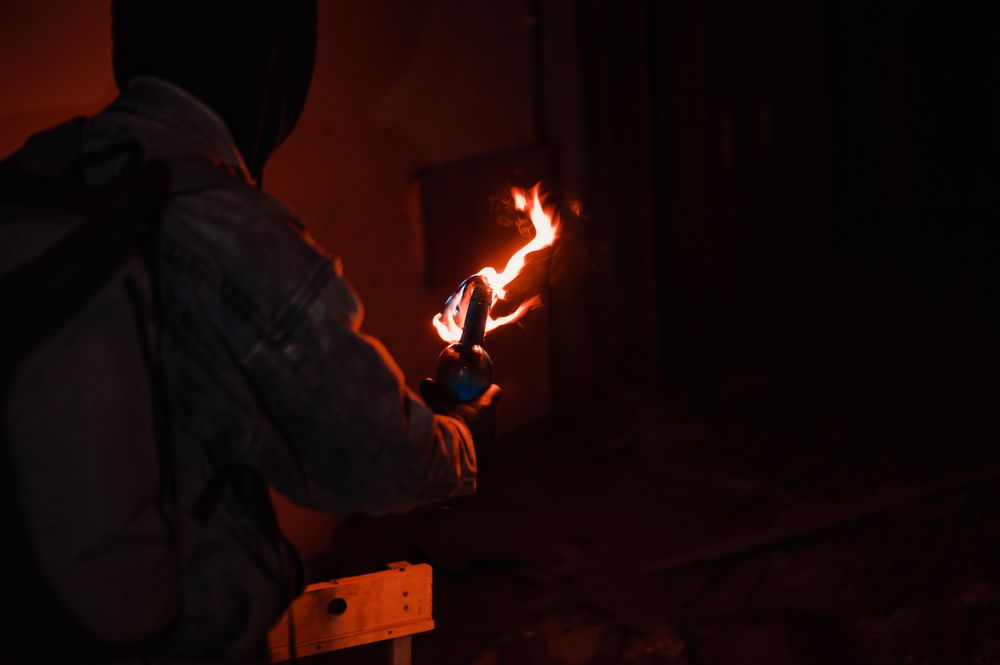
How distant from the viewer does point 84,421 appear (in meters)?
1.15

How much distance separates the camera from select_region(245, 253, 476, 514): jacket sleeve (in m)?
1.29

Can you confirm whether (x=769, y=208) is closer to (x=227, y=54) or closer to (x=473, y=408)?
(x=473, y=408)

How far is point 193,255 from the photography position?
124 centimetres

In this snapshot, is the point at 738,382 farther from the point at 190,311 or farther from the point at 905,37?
the point at 905,37

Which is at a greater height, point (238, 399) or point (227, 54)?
point (227, 54)

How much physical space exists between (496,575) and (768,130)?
21.5 feet

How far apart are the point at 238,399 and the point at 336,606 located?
0.94 metres

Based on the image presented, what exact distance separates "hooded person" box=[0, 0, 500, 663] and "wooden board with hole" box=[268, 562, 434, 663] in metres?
0.60

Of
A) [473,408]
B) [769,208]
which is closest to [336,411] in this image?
[473,408]

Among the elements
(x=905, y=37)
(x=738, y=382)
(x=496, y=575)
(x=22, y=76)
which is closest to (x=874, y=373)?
(x=738, y=382)

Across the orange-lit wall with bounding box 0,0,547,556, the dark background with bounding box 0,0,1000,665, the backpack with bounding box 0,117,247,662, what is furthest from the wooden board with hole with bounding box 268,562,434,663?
the orange-lit wall with bounding box 0,0,547,556

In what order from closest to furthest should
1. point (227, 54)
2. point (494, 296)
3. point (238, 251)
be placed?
point (238, 251), point (227, 54), point (494, 296)

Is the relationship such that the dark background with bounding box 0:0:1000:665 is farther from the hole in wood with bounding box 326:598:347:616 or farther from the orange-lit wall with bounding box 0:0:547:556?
the hole in wood with bounding box 326:598:347:616

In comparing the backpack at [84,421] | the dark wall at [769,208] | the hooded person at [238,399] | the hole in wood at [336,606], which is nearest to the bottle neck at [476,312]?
the hooded person at [238,399]
